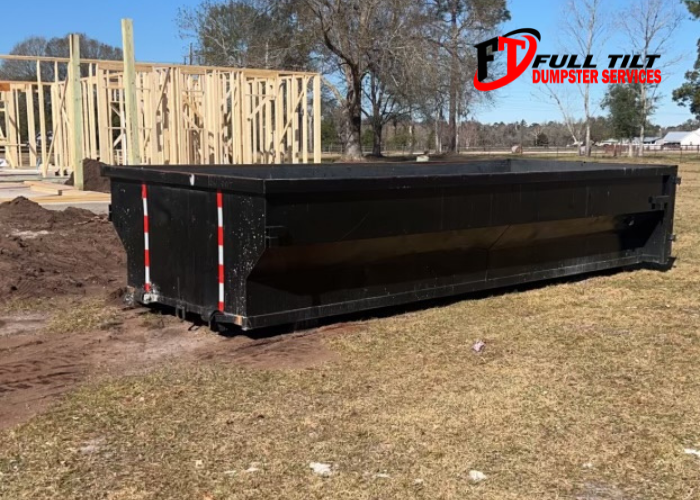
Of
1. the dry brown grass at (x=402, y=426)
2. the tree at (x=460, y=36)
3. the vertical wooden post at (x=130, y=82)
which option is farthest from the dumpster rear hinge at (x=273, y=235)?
the tree at (x=460, y=36)

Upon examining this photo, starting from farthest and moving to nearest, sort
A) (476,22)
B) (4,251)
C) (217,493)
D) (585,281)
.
Result: (476,22)
(4,251)
(585,281)
(217,493)

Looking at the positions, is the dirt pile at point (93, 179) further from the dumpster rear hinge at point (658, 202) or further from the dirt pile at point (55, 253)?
the dumpster rear hinge at point (658, 202)

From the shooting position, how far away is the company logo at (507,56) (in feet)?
117

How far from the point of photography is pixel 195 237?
A: 561cm

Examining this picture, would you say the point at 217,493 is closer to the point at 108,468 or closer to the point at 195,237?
the point at 108,468

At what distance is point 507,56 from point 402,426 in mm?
38719

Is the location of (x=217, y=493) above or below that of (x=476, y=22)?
below

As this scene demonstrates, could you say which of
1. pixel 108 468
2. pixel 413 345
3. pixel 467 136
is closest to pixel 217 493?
pixel 108 468

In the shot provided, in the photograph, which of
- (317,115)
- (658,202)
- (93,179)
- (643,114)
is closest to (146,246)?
(658,202)

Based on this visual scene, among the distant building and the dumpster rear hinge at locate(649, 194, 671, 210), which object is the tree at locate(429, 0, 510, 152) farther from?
the distant building

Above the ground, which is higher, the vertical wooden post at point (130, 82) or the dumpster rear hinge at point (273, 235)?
the vertical wooden post at point (130, 82)

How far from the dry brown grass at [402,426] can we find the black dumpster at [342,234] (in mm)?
577

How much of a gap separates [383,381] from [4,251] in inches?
240

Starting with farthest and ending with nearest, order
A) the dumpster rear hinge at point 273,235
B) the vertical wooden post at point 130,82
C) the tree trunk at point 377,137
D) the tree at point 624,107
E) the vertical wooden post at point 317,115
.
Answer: the tree at point 624,107
the tree trunk at point 377,137
the vertical wooden post at point 317,115
the vertical wooden post at point 130,82
the dumpster rear hinge at point 273,235
